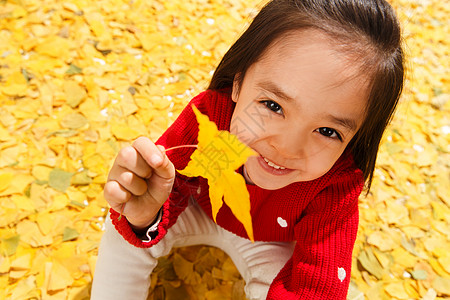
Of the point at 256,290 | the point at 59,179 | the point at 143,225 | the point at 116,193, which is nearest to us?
the point at 116,193

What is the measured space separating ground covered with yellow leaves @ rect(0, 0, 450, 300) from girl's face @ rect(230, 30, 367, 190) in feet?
0.95

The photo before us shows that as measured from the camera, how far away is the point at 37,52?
1344 millimetres

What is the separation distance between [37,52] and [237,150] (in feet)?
3.48

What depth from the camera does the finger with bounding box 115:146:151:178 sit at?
2.07ft

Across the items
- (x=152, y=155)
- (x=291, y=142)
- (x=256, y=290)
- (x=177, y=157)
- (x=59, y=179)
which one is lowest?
(x=59, y=179)

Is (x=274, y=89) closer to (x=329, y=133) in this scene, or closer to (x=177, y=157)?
(x=329, y=133)

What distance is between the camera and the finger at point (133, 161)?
2.07 ft

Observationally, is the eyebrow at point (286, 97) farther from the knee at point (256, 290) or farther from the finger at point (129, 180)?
the knee at point (256, 290)

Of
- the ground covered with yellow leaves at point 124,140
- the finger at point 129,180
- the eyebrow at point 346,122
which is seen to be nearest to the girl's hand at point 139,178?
the finger at point 129,180

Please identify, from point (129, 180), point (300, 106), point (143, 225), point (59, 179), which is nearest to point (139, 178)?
point (129, 180)

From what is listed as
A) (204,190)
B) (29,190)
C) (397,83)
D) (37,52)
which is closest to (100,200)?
(29,190)

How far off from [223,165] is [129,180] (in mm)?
170

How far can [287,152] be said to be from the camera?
623 millimetres

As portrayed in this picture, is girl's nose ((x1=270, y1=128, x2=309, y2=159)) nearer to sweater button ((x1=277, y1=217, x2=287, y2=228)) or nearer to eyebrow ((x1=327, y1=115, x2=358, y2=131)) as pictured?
eyebrow ((x1=327, y1=115, x2=358, y2=131))
